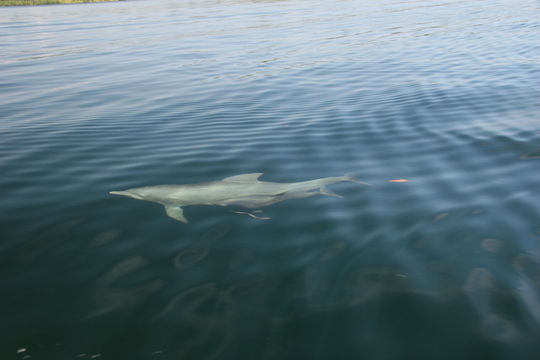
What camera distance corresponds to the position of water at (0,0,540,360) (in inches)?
181

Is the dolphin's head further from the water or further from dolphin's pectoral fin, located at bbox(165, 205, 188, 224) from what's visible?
dolphin's pectoral fin, located at bbox(165, 205, 188, 224)

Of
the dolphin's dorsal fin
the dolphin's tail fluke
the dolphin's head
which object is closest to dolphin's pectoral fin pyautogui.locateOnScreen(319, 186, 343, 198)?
the dolphin's tail fluke

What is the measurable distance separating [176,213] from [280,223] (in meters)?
1.60

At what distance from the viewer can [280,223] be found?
682 cm

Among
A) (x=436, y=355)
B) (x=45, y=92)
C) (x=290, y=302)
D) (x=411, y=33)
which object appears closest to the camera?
(x=436, y=355)

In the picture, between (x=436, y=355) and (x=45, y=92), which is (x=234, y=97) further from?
(x=436, y=355)

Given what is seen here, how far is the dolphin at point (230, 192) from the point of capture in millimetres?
7414

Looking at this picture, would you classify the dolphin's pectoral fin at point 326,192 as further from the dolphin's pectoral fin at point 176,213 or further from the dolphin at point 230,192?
the dolphin's pectoral fin at point 176,213

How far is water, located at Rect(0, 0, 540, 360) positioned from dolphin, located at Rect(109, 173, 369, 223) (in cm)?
22

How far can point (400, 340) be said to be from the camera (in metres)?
4.47

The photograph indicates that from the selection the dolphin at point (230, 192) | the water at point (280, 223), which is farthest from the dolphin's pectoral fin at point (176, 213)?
the water at point (280, 223)

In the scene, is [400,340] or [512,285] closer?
[400,340]

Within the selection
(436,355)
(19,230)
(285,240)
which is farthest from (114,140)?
(436,355)

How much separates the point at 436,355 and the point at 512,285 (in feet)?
5.10
